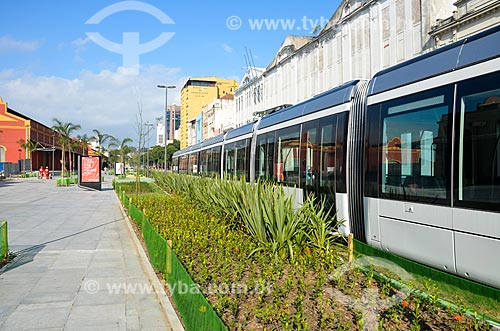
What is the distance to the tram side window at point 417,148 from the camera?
5969 mm

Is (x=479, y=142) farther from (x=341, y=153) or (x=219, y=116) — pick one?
(x=219, y=116)

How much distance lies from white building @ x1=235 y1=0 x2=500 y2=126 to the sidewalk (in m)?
14.0

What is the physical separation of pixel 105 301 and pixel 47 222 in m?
10.4

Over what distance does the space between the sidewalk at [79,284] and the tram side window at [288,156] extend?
13.7 feet

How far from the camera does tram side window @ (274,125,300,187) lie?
1088 cm

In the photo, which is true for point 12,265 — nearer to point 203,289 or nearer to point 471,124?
point 203,289

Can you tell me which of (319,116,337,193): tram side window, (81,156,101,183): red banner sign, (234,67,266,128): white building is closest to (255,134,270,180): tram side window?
(319,116,337,193): tram side window

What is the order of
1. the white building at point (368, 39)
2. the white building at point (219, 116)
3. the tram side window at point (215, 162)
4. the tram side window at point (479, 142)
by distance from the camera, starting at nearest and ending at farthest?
the tram side window at point (479, 142), the white building at point (368, 39), the tram side window at point (215, 162), the white building at point (219, 116)

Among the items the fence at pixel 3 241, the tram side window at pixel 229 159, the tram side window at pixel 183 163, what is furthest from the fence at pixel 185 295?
the tram side window at pixel 183 163

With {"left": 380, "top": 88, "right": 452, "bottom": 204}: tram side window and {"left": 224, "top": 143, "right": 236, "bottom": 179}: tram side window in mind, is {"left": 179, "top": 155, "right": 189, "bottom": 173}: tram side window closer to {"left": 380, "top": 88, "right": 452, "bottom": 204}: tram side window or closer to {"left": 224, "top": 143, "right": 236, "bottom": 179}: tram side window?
{"left": 224, "top": 143, "right": 236, "bottom": 179}: tram side window

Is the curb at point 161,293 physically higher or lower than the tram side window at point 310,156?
lower

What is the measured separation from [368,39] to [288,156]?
48.6ft

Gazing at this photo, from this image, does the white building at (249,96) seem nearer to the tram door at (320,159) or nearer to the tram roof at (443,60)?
the tram door at (320,159)

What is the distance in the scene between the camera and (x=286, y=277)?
240 inches
